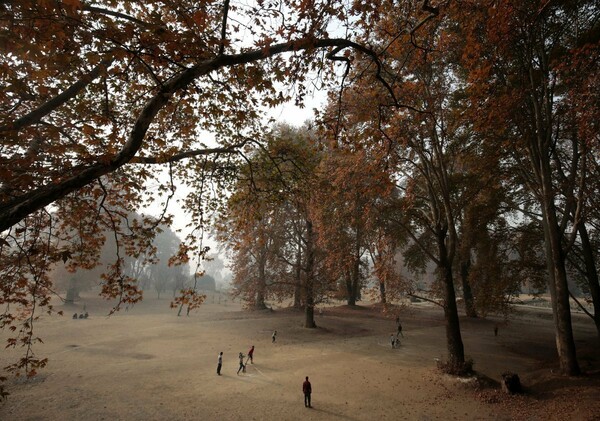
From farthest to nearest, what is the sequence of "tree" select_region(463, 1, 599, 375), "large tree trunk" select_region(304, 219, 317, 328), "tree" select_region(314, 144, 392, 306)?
1. "large tree trunk" select_region(304, 219, 317, 328)
2. "tree" select_region(314, 144, 392, 306)
3. "tree" select_region(463, 1, 599, 375)

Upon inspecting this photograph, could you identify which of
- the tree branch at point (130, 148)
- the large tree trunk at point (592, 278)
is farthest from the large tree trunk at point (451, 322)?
the tree branch at point (130, 148)

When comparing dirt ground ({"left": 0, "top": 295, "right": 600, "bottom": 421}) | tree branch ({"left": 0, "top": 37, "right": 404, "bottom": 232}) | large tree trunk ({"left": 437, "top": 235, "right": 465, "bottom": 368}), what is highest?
tree branch ({"left": 0, "top": 37, "right": 404, "bottom": 232})

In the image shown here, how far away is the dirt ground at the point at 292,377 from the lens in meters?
11.1

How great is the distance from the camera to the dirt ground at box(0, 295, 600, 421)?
11.1 metres

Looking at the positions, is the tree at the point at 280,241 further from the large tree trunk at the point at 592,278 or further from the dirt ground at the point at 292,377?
the large tree trunk at the point at 592,278

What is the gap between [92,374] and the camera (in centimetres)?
1503

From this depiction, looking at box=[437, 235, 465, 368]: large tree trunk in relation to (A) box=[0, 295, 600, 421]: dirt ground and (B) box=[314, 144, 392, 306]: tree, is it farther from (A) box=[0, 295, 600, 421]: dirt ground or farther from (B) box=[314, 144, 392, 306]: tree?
(B) box=[314, 144, 392, 306]: tree

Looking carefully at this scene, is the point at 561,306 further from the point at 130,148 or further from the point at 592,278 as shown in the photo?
the point at 130,148

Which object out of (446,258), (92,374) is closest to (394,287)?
(446,258)

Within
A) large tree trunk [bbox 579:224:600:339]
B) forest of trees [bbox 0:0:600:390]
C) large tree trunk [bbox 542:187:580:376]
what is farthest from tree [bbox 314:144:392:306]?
large tree trunk [bbox 579:224:600:339]

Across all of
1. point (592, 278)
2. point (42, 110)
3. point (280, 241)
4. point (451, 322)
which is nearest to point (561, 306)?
point (451, 322)

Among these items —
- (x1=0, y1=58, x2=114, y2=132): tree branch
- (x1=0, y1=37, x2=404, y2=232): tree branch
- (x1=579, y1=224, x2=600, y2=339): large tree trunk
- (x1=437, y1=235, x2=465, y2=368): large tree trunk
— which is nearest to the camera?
(x1=0, y1=37, x2=404, y2=232): tree branch

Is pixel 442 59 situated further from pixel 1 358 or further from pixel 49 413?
pixel 1 358

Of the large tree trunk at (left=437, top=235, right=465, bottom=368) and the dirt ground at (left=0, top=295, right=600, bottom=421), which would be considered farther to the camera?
the large tree trunk at (left=437, top=235, right=465, bottom=368)
